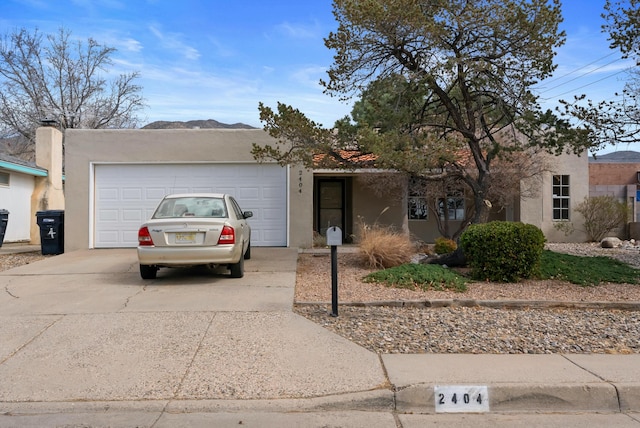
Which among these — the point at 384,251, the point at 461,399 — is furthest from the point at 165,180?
the point at 461,399

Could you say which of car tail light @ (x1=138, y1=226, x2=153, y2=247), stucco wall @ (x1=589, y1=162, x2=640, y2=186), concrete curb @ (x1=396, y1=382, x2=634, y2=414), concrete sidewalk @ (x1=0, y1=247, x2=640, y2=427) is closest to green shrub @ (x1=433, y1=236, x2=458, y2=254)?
concrete sidewalk @ (x1=0, y1=247, x2=640, y2=427)

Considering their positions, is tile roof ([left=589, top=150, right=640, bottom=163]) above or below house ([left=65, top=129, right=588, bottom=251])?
above

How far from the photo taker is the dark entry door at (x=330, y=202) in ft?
56.1

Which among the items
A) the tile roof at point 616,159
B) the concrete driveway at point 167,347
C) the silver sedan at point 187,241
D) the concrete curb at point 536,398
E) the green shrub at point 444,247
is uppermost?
the tile roof at point 616,159

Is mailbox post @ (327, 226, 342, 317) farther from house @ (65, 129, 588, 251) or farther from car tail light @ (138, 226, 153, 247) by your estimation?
house @ (65, 129, 588, 251)

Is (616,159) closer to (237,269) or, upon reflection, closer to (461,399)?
(237,269)

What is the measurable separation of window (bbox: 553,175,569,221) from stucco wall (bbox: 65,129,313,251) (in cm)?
864

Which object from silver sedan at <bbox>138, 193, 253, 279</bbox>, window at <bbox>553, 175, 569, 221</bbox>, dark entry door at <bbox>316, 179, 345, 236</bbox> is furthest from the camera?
dark entry door at <bbox>316, 179, 345, 236</bbox>

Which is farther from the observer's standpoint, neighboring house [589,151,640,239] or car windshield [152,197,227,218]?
neighboring house [589,151,640,239]

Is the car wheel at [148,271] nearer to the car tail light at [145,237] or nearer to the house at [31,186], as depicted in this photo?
the car tail light at [145,237]

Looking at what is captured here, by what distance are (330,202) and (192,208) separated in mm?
8560

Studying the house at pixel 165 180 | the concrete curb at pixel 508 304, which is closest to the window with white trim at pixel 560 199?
the house at pixel 165 180

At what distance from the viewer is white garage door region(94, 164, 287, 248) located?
44.5 ft

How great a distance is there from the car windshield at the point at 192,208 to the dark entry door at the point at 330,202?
8.08m
